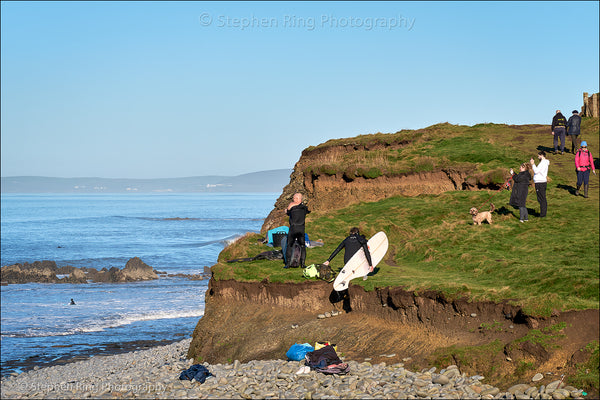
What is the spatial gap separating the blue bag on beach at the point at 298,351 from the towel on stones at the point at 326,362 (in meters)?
0.66

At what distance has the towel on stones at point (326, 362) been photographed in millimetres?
13094

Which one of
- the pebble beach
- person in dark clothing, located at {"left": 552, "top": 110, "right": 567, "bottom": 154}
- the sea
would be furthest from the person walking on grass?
the sea

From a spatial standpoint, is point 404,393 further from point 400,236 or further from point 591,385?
point 400,236

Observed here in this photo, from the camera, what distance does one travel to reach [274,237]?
23.4 m

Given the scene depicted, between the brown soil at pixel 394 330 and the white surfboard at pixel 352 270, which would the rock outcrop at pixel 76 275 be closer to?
the brown soil at pixel 394 330

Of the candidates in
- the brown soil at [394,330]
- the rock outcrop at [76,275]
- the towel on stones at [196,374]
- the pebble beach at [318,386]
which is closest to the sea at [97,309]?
the rock outcrop at [76,275]

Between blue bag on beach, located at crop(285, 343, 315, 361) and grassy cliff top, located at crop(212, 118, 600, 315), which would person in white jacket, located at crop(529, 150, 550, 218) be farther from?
blue bag on beach, located at crop(285, 343, 315, 361)

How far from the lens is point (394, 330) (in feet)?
51.1

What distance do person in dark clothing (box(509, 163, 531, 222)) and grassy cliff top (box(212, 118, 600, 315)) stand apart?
13.7 inches

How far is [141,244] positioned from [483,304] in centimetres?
9548

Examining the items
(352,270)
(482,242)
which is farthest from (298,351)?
(482,242)

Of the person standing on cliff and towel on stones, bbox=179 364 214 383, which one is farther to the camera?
the person standing on cliff

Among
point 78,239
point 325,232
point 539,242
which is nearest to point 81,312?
point 325,232

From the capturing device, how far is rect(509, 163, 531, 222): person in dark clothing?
2192 cm
